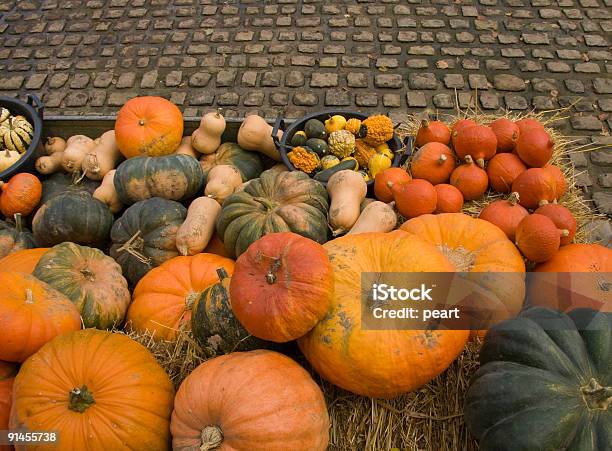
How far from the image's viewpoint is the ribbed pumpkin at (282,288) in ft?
6.37

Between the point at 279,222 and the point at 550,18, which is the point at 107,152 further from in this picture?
the point at 550,18

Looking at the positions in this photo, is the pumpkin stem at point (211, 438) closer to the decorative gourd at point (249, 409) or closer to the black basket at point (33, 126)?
the decorative gourd at point (249, 409)

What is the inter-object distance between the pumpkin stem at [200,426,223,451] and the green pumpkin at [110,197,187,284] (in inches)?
60.4

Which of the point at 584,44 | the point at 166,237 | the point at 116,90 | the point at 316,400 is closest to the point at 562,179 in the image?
the point at 316,400

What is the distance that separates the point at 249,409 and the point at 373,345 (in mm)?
546

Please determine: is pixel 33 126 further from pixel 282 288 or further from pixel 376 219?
pixel 282 288

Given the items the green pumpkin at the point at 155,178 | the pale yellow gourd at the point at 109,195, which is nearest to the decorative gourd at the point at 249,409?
the green pumpkin at the point at 155,178

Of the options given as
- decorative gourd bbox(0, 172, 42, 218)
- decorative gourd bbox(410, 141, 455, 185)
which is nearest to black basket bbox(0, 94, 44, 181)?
decorative gourd bbox(0, 172, 42, 218)

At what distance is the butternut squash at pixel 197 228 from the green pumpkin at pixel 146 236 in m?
0.09

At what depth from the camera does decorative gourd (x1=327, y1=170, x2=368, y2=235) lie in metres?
2.94

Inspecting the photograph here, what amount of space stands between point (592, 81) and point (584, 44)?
708 mm

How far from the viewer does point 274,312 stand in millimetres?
1933

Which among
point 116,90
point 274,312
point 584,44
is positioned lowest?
point 116,90

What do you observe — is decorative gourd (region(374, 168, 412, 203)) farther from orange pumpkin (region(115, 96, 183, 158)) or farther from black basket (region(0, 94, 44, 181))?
black basket (region(0, 94, 44, 181))
